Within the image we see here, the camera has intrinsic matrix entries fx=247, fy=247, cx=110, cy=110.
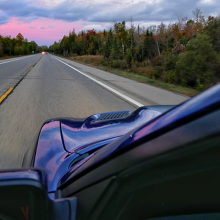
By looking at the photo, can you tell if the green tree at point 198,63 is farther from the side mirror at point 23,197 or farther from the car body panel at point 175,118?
the side mirror at point 23,197

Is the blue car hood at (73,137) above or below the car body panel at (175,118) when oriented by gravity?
below

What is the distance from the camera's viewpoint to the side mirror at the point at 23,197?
94cm

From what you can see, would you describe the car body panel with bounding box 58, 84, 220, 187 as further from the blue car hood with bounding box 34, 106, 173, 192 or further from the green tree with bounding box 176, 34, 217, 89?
the green tree with bounding box 176, 34, 217, 89

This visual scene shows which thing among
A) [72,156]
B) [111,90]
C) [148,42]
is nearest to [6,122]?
[72,156]

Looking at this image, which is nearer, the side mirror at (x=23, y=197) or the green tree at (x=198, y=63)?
the side mirror at (x=23, y=197)

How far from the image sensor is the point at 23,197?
96cm

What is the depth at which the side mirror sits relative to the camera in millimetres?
940

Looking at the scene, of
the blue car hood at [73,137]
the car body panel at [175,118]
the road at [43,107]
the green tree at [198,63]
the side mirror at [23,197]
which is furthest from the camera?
the green tree at [198,63]

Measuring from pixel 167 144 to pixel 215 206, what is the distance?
308mm

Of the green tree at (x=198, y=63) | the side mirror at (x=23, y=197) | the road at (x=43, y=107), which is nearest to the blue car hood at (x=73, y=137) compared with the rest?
the side mirror at (x=23, y=197)

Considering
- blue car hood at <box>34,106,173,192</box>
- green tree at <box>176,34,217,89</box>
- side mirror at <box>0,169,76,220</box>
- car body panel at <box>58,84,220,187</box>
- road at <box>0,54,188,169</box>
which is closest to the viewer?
car body panel at <box>58,84,220,187</box>

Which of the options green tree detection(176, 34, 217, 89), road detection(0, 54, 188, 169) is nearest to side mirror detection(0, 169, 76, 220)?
road detection(0, 54, 188, 169)

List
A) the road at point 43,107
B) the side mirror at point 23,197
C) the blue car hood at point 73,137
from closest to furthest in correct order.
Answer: the side mirror at point 23,197, the blue car hood at point 73,137, the road at point 43,107

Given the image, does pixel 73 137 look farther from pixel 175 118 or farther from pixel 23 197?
pixel 175 118
